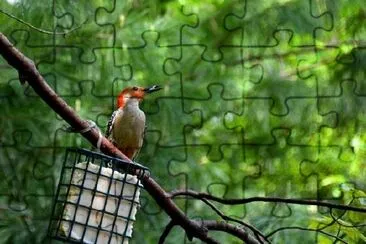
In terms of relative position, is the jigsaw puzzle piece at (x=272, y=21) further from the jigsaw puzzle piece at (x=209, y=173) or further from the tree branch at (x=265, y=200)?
the tree branch at (x=265, y=200)

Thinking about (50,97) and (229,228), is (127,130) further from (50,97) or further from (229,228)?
(50,97)

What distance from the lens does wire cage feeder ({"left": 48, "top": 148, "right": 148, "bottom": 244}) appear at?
182 centimetres

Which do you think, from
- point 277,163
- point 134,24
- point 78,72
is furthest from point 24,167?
point 277,163

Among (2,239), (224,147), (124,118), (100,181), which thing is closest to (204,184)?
(224,147)

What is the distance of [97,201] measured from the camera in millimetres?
1848

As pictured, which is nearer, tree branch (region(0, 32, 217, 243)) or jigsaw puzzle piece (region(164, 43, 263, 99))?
tree branch (region(0, 32, 217, 243))

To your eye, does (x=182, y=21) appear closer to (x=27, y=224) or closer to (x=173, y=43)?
(x=173, y=43)

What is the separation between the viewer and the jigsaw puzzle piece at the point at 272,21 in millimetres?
4152

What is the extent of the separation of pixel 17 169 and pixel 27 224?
21 cm

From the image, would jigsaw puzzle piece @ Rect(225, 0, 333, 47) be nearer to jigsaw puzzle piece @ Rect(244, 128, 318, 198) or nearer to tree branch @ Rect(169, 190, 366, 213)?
jigsaw puzzle piece @ Rect(244, 128, 318, 198)

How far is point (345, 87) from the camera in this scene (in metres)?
4.21
